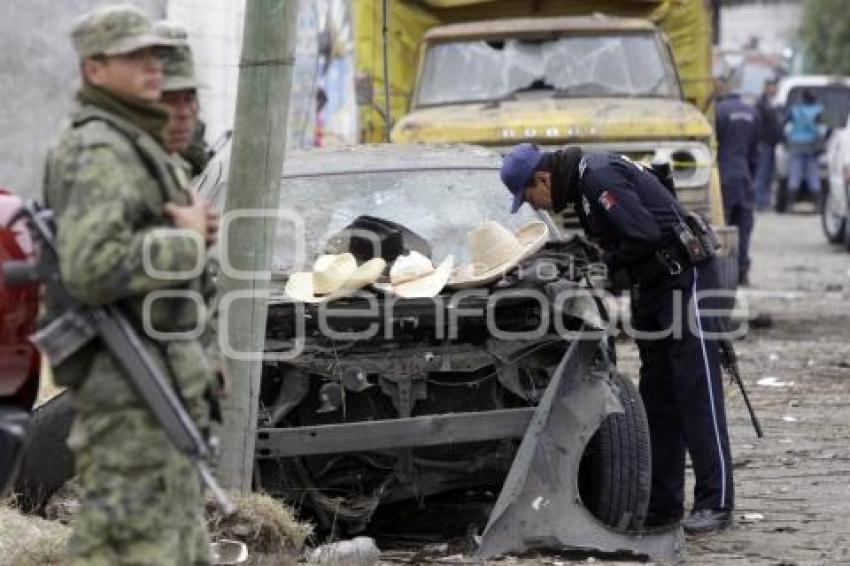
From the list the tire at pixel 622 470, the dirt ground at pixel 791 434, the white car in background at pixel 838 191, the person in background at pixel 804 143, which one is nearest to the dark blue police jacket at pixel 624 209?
the tire at pixel 622 470

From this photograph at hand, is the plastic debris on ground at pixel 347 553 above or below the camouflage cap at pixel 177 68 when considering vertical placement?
below

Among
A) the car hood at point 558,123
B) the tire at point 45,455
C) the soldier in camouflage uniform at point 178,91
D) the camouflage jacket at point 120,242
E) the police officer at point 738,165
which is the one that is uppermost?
the soldier in camouflage uniform at point 178,91

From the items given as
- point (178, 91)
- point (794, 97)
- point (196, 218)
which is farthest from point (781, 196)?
point (196, 218)

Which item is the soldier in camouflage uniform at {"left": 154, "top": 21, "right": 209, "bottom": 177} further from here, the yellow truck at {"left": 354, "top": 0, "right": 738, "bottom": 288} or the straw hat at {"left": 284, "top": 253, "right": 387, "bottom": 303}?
the yellow truck at {"left": 354, "top": 0, "right": 738, "bottom": 288}

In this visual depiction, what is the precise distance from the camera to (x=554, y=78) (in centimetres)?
1329

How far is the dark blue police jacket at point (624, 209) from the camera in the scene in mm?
6898

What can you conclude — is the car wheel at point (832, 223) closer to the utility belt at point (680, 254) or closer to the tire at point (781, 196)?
the tire at point (781, 196)

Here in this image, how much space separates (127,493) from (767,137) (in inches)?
705

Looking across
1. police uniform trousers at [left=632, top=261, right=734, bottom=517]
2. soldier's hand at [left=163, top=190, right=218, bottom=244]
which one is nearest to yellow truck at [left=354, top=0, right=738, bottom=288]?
police uniform trousers at [left=632, top=261, right=734, bottom=517]

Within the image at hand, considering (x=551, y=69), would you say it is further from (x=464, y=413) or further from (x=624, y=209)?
(x=464, y=413)

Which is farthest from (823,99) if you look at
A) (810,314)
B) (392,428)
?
(392,428)

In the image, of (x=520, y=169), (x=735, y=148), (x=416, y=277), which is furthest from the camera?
(x=735, y=148)

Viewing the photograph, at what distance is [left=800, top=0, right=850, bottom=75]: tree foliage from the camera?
42188mm

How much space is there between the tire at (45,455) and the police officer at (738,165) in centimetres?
1031
